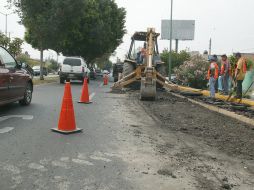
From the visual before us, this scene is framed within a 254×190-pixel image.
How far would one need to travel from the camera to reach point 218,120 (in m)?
10.5

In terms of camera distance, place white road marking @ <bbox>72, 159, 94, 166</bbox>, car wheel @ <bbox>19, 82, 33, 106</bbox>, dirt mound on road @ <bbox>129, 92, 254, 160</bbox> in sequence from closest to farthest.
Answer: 1. white road marking @ <bbox>72, 159, 94, 166</bbox>
2. dirt mound on road @ <bbox>129, 92, 254, 160</bbox>
3. car wheel @ <bbox>19, 82, 33, 106</bbox>

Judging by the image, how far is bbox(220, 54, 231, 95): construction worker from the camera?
664 inches

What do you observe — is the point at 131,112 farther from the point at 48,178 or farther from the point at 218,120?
the point at 48,178

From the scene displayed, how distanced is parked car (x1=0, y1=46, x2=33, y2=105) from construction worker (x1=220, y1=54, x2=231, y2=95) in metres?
8.52

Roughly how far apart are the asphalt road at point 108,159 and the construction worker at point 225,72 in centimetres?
859

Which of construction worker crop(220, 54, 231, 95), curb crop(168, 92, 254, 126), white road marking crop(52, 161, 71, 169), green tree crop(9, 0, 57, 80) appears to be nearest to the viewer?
white road marking crop(52, 161, 71, 169)

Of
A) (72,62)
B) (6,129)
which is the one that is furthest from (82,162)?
(72,62)

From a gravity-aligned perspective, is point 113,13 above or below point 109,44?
above

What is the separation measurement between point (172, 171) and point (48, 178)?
1594 mm

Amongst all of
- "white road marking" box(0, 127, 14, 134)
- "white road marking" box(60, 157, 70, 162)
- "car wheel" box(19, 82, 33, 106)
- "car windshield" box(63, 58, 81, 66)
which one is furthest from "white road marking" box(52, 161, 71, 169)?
"car windshield" box(63, 58, 81, 66)

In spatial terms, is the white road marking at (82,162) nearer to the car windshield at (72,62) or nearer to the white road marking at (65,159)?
the white road marking at (65,159)

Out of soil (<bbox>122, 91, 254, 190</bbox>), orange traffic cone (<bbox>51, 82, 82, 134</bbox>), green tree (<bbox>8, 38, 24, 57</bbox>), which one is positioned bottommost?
soil (<bbox>122, 91, 254, 190</bbox>)

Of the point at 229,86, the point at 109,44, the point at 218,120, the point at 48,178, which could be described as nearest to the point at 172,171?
the point at 48,178

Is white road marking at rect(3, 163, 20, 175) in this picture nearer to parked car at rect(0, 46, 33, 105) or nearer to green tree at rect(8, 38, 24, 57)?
parked car at rect(0, 46, 33, 105)
